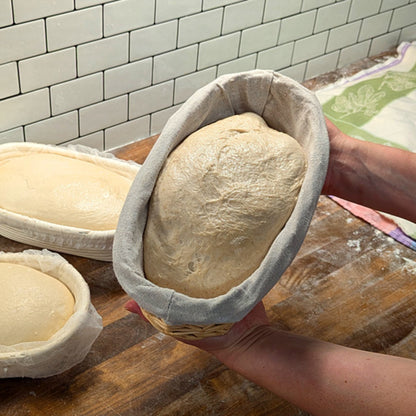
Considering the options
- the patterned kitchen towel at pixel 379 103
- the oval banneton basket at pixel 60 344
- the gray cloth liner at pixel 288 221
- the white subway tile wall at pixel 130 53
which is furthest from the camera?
the patterned kitchen towel at pixel 379 103

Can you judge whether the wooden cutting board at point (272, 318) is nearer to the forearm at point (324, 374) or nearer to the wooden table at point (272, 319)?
the wooden table at point (272, 319)

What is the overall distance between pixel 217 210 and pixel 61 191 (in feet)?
1.91

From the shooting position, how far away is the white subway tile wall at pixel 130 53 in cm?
155

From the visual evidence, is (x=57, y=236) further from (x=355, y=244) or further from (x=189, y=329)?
(x=355, y=244)

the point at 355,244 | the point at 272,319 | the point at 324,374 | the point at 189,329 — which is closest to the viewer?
the point at 189,329

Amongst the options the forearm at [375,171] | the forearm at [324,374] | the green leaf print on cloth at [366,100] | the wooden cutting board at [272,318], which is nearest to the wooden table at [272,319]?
the wooden cutting board at [272,318]

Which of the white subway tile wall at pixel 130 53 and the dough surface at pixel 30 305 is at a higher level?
the white subway tile wall at pixel 130 53

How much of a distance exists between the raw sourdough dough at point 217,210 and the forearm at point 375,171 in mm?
264

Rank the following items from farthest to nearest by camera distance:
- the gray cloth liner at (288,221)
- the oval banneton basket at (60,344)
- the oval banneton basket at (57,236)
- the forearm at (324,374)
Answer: the oval banneton basket at (57,236), the oval banneton basket at (60,344), the forearm at (324,374), the gray cloth liner at (288,221)

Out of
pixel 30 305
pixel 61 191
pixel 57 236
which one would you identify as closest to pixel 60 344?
pixel 30 305

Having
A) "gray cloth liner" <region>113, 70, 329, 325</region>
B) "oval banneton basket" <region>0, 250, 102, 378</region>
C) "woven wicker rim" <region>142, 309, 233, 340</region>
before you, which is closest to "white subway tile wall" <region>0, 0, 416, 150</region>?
"oval banneton basket" <region>0, 250, 102, 378</region>

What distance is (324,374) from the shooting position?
1124mm

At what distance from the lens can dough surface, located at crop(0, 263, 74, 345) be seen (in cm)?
122

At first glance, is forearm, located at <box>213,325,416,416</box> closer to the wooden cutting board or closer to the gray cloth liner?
the wooden cutting board
